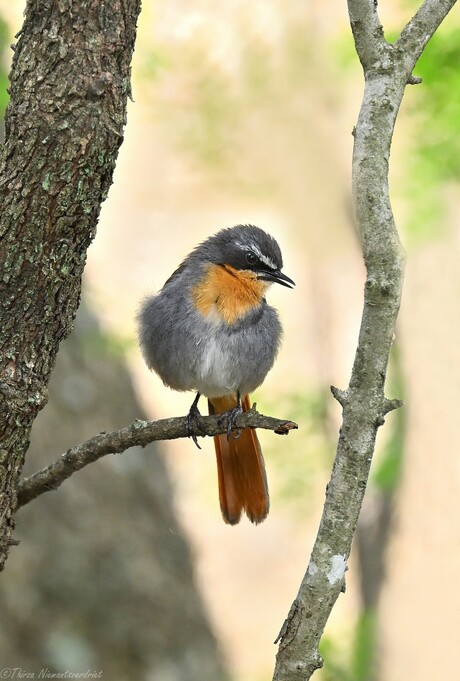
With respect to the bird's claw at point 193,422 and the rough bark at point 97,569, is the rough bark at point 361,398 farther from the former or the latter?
the rough bark at point 97,569

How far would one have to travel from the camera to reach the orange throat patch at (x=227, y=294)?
15.8 ft

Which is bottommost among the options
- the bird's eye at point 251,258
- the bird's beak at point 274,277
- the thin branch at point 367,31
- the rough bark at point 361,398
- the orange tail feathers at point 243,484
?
the rough bark at point 361,398

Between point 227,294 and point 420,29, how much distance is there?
210 centimetres

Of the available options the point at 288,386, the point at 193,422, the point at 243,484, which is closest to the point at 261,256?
the point at 243,484

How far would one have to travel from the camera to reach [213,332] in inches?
189

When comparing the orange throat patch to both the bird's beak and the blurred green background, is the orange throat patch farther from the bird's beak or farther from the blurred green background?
the blurred green background

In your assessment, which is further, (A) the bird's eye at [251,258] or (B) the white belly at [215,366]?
(A) the bird's eye at [251,258]

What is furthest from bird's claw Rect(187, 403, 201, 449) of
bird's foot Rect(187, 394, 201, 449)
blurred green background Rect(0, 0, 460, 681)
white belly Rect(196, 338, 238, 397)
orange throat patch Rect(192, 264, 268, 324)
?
blurred green background Rect(0, 0, 460, 681)

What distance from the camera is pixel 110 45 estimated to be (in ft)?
10.2

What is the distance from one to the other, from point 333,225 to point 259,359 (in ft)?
11.8

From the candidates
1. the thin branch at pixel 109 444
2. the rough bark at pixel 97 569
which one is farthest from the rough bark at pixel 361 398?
the rough bark at pixel 97 569

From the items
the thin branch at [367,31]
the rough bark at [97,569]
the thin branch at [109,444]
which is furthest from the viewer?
the rough bark at [97,569]

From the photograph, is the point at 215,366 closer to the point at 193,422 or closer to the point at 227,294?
the point at 227,294

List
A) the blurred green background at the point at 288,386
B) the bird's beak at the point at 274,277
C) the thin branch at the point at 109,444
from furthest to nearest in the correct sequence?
the blurred green background at the point at 288,386, the bird's beak at the point at 274,277, the thin branch at the point at 109,444
